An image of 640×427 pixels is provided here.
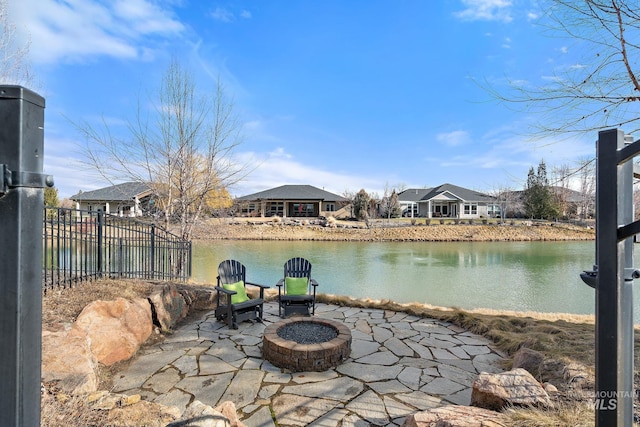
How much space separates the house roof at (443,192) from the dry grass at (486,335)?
31008 mm

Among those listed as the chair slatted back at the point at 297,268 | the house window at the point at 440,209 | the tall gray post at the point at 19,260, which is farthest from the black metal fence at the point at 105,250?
the house window at the point at 440,209

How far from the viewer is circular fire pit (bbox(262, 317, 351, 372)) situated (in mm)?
3193

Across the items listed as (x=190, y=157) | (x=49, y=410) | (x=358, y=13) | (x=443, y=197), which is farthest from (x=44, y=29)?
(x=443, y=197)

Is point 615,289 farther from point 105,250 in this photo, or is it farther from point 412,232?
point 412,232

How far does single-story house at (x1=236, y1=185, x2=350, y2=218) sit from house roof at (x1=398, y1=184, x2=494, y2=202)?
10679mm

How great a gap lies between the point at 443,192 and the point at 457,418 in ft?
115

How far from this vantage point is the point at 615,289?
901 mm

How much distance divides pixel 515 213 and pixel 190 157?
3762 centimetres

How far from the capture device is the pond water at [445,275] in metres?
8.15

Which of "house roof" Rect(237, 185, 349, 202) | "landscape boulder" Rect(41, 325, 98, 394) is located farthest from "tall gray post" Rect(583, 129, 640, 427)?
"house roof" Rect(237, 185, 349, 202)

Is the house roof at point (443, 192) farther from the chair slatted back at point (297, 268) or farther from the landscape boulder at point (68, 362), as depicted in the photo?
the landscape boulder at point (68, 362)

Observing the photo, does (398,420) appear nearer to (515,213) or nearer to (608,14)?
(608,14)

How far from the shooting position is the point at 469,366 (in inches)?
134

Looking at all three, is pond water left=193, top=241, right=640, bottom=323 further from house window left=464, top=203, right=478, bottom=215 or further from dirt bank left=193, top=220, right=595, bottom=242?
house window left=464, top=203, right=478, bottom=215
